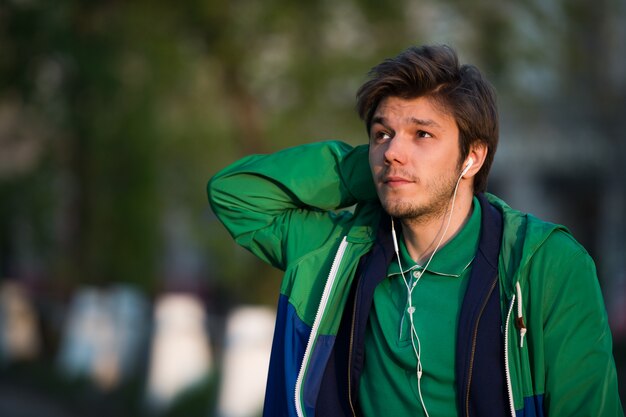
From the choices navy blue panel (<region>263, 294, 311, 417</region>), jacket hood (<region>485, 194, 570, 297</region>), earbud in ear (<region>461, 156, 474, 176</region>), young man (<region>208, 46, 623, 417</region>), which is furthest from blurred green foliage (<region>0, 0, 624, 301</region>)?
jacket hood (<region>485, 194, 570, 297</region>)

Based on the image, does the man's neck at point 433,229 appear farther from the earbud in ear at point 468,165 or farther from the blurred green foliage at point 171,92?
the blurred green foliage at point 171,92

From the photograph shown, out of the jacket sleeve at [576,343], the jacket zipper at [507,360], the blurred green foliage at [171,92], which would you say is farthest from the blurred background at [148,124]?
the jacket sleeve at [576,343]

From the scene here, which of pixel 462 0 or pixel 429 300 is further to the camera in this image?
pixel 462 0

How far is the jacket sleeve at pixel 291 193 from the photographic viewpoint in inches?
154

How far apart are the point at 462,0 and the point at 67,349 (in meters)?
5.79

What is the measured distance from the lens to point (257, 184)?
400 cm

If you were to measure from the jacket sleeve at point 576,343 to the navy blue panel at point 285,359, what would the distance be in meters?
0.81

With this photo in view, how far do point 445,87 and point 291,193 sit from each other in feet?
2.33

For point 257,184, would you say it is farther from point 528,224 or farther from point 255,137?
point 255,137

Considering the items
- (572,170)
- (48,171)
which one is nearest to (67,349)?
(48,171)

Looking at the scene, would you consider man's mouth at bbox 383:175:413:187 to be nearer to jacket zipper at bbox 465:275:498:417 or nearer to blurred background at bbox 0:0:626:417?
jacket zipper at bbox 465:275:498:417

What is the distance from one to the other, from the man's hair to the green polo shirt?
0.85 feet

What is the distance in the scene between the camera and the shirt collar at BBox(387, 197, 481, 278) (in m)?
3.52

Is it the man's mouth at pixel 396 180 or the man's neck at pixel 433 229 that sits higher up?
the man's mouth at pixel 396 180
